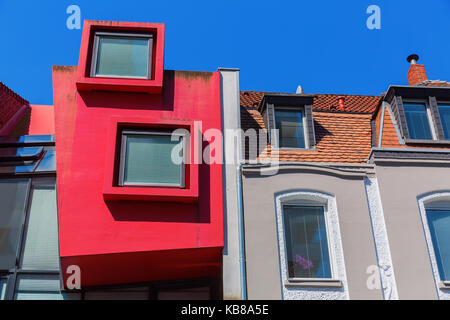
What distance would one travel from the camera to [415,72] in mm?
18156

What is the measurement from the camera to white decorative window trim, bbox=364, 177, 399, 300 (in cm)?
1176

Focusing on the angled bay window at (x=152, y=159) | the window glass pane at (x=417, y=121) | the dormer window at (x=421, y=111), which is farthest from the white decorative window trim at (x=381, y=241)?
the angled bay window at (x=152, y=159)

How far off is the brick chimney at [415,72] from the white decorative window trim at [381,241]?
645 centimetres

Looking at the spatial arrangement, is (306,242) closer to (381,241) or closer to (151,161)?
(381,241)

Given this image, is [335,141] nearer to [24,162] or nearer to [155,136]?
[155,136]

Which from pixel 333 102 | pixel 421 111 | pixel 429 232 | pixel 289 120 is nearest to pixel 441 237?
pixel 429 232

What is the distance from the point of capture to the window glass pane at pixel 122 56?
1378 cm

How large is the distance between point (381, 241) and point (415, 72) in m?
8.23

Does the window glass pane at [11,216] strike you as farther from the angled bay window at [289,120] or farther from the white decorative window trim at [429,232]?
the white decorative window trim at [429,232]

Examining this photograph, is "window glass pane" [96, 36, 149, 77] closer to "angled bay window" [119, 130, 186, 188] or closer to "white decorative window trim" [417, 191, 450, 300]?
"angled bay window" [119, 130, 186, 188]
